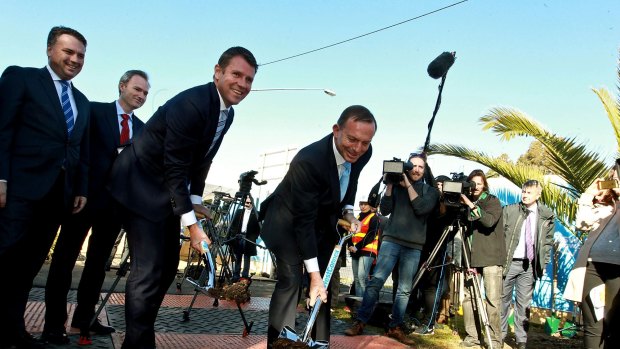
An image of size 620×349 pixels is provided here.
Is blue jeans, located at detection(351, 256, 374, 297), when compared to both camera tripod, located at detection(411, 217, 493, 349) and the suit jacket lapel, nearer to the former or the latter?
camera tripod, located at detection(411, 217, 493, 349)

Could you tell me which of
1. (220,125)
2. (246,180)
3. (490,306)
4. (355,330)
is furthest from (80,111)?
(490,306)

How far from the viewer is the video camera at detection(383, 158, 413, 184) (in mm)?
4992

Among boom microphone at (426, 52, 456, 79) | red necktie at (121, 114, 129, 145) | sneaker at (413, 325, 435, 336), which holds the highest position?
boom microphone at (426, 52, 456, 79)

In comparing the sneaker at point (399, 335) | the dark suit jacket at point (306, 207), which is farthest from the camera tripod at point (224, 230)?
the dark suit jacket at point (306, 207)

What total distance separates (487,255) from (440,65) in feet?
7.11

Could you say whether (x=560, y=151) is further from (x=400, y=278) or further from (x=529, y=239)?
(x=400, y=278)

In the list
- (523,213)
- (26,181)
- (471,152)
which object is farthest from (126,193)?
(471,152)

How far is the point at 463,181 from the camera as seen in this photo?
5215mm

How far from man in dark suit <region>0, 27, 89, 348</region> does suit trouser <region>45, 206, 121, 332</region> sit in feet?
0.62

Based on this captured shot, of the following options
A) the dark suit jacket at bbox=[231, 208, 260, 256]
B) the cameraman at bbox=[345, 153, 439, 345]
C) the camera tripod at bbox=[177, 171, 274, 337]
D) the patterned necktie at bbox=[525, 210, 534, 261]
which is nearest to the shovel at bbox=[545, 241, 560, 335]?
the patterned necktie at bbox=[525, 210, 534, 261]

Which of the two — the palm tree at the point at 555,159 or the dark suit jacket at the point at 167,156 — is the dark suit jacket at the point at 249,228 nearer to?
the palm tree at the point at 555,159

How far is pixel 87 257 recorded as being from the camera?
360 centimetres

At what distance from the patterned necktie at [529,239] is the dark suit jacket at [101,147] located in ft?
14.9

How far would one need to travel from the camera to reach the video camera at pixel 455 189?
5102 millimetres
